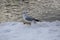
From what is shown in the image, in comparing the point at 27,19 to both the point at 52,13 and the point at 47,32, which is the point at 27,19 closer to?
the point at 47,32

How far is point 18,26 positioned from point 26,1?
3303mm

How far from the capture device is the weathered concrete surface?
8.25 meters

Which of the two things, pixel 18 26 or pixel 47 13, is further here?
pixel 47 13

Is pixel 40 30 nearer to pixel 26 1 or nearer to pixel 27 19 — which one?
pixel 27 19

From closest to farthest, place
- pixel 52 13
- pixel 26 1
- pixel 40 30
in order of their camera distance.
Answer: pixel 40 30
pixel 52 13
pixel 26 1

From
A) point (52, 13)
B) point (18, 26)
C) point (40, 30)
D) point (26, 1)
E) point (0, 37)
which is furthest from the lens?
point (26, 1)

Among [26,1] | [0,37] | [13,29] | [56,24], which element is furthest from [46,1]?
[0,37]

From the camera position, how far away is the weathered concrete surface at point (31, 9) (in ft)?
27.1

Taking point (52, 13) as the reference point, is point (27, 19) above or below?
above

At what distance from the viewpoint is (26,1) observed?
9.81 meters

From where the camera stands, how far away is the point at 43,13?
28.3ft

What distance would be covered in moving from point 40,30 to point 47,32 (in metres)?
0.26

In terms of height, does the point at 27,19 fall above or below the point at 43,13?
above

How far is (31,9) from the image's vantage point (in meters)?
9.13
